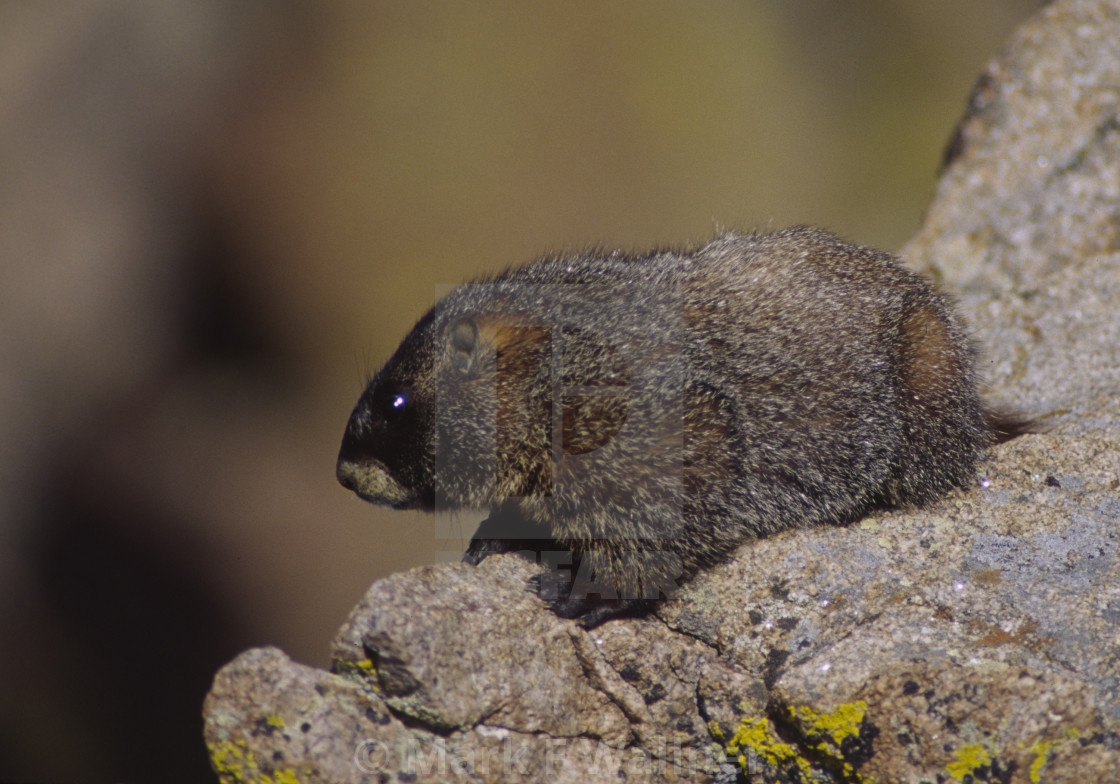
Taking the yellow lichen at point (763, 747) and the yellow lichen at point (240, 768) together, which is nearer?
the yellow lichen at point (240, 768)

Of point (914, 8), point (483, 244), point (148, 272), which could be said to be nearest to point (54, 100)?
point (148, 272)

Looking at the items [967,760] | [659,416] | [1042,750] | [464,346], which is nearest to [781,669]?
[967,760]

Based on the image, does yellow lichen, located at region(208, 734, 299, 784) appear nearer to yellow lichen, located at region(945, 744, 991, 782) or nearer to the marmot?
the marmot

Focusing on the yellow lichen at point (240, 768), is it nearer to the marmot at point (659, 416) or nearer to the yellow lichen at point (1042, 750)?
the marmot at point (659, 416)

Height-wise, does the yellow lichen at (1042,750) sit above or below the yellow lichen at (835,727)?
above

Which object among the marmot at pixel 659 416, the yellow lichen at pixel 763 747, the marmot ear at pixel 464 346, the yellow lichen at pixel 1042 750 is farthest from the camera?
the marmot ear at pixel 464 346

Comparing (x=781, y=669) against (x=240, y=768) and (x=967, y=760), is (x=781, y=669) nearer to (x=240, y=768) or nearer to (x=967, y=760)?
(x=967, y=760)

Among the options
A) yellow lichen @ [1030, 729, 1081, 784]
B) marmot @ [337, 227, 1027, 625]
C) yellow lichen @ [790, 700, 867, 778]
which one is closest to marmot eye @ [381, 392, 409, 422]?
marmot @ [337, 227, 1027, 625]

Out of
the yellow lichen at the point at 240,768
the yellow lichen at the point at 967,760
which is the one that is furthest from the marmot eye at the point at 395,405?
the yellow lichen at the point at 967,760
